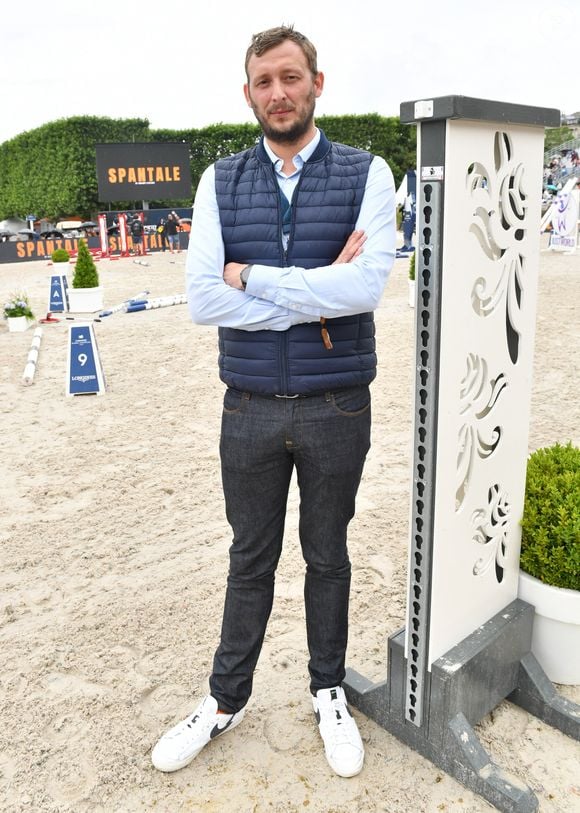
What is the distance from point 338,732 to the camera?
230 centimetres

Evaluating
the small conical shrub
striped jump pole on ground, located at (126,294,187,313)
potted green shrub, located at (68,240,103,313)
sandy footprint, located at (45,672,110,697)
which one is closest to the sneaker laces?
sandy footprint, located at (45,672,110,697)

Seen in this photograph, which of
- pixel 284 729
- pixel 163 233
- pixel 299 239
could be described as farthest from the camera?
pixel 163 233

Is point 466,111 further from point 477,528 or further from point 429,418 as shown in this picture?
point 477,528

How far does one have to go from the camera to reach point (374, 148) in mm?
32781

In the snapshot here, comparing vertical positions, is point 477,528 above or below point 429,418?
below

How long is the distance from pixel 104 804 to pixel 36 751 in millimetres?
375

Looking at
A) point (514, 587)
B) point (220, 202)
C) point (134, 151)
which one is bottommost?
point (514, 587)

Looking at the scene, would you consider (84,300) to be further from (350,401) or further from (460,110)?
(460,110)

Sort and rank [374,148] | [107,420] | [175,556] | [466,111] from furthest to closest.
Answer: [374,148] < [107,420] < [175,556] < [466,111]

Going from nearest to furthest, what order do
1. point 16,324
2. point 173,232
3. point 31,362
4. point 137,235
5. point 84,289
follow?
point 31,362, point 16,324, point 84,289, point 137,235, point 173,232

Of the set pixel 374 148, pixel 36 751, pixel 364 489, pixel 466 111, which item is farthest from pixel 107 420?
pixel 374 148

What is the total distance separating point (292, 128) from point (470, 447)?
1.05 m

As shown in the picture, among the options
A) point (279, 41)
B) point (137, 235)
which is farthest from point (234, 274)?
point (137, 235)

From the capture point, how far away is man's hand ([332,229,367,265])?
2047 millimetres
